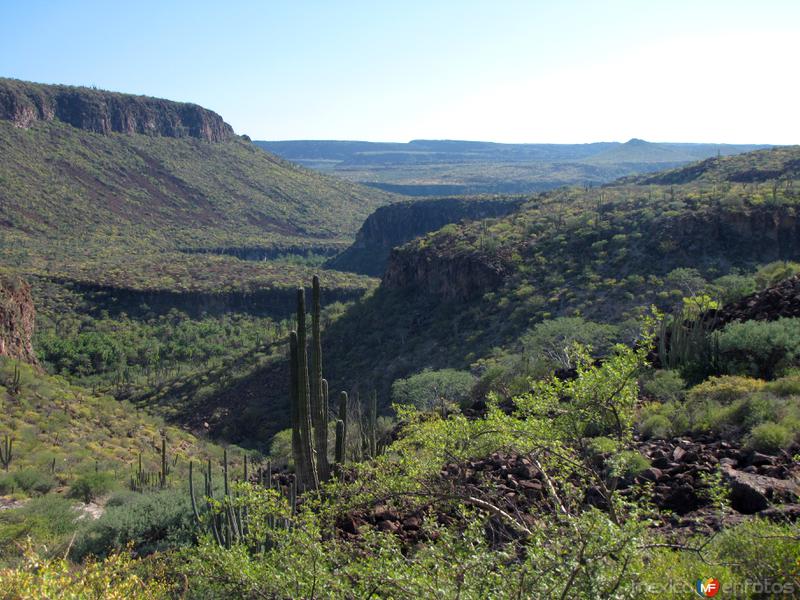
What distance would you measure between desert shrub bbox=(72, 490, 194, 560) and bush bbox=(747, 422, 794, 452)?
9758 mm

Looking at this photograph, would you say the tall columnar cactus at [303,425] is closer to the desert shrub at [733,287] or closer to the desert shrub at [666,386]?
the desert shrub at [666,386]

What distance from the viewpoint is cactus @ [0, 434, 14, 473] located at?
754 inches

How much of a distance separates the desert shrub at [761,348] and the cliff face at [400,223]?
67975mm

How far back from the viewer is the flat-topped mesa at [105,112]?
9525cm

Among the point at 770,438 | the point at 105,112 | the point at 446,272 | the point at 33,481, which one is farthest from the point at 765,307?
the point at 105,112

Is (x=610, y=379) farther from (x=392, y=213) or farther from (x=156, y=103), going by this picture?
(x=156, y=103)

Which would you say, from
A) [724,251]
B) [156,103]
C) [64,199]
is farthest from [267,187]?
[724,251]

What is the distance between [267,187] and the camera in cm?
11306

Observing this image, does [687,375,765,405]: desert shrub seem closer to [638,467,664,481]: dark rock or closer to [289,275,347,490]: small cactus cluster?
[638,467,664,481]: dark rock

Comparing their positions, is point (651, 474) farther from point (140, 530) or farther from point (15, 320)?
point (15, 320)

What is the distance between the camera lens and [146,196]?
9619 centimetres

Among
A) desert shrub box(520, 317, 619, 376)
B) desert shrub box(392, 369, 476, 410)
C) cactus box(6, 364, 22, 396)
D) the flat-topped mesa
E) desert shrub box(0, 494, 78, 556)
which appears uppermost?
the flat-topped mesa

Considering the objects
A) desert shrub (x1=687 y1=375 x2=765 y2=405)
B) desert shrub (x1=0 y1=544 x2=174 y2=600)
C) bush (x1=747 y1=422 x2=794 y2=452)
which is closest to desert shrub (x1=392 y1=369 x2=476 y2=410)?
desert shrub (x1=687 y1=375 x2=765 y2=405)

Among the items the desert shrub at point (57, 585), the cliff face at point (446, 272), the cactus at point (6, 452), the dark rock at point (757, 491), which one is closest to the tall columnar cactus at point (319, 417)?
the desert shrub at point (57, 585)
